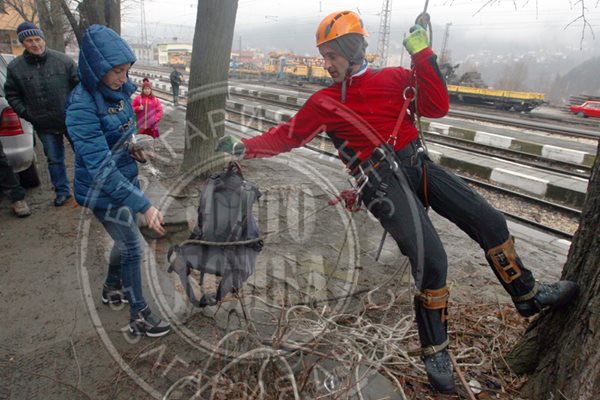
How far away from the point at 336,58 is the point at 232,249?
1.32m

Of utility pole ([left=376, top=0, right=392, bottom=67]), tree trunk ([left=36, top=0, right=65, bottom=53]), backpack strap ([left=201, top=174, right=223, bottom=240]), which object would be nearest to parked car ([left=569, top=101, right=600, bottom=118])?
utility pole ([left=376, top=0, right=392, bottom=67])

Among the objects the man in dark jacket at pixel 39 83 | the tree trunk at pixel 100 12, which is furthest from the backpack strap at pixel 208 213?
the tree trunk at pixel 100 12

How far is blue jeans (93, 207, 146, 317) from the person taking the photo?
2508 millimetres

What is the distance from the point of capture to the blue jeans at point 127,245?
251 centimetres

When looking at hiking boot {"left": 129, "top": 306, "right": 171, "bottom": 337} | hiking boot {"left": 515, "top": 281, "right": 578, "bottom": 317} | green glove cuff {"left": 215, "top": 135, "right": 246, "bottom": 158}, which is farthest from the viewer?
hiking boot {"left": 129, "top": 306, "right": 171, "bottom": 337}

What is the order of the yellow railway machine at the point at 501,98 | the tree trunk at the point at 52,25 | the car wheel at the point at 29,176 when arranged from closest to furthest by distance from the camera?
the car wheel at the point at 29,176, the tree trunk at the point at 52,25, the yellow railway machine at the point at 501,98

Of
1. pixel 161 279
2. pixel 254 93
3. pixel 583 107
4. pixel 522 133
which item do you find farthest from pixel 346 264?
pixel 583 107

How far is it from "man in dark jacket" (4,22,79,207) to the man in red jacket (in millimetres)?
2936

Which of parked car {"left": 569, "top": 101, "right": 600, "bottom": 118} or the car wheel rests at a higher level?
parked car {"left": 569, "top": 101, "right": 600, "bottom": 118}

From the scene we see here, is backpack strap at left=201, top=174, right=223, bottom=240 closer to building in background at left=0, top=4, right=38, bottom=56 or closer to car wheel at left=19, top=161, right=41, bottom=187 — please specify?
car wheel at left=19, top=161, right=41, bottom=187

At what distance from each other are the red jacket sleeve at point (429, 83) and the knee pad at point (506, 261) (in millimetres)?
869

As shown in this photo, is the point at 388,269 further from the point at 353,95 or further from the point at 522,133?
the point at 522,133

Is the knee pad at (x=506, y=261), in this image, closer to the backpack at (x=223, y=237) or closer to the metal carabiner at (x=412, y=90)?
the metal carabiner at (x=412, y=90)

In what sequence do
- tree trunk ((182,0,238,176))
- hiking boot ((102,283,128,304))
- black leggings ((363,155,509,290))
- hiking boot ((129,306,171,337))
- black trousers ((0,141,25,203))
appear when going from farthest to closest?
tree trunk ((182,0,238,176))
black trousers ((0,141,25,203))
hiking boot ((102,283,128,304))
hiking boot ((129,306,171,337))
black leggings ((363,155,509,290))
